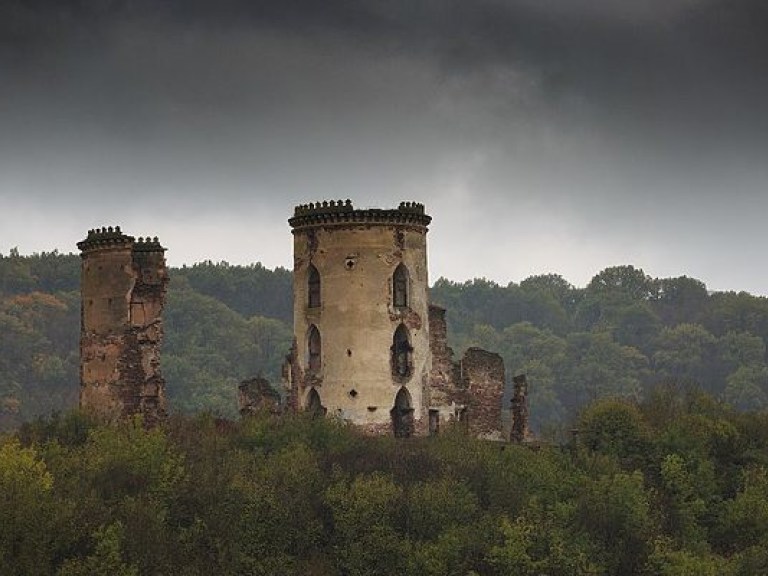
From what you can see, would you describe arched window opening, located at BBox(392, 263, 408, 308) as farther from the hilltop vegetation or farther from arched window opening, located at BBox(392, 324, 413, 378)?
the hilltop vegetation

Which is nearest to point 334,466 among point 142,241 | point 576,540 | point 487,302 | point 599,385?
point 576,540

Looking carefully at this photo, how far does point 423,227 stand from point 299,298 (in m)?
4.06

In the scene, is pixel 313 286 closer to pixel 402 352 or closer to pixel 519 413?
pixel 402 352

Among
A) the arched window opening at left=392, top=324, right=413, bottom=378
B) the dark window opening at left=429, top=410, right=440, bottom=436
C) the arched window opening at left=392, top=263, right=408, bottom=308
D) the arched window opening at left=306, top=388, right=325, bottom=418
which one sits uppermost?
the arched window opening at left=392, top=263, right=408, bottom=308

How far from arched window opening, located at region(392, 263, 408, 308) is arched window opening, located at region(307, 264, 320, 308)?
2.20m

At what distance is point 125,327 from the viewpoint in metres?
53.6

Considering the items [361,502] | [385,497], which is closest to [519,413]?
[385,497]

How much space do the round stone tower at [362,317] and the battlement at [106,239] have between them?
500 cm

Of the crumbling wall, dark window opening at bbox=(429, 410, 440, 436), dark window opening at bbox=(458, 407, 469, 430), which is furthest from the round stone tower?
the crumbling wall

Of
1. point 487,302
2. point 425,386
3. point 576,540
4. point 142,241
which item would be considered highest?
point 487,302

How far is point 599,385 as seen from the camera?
129000 mm

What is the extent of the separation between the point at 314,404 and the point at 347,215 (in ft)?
17.7

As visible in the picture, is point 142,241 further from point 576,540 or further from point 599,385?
point 599,385

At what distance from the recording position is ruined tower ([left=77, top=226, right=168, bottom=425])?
53.6m
